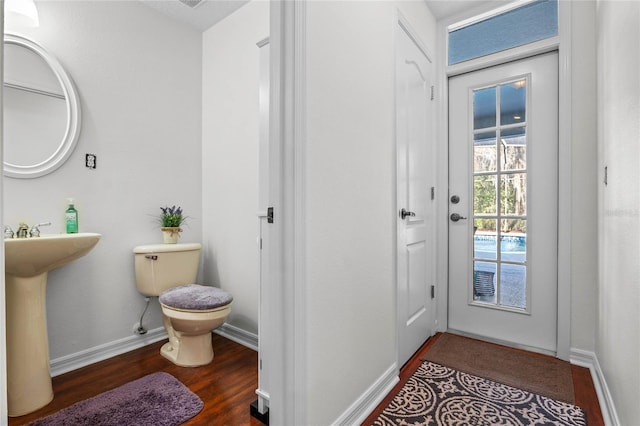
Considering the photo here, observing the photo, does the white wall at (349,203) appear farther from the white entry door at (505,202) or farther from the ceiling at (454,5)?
the white entry door at (505,202)

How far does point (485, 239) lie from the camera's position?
2.41 meters

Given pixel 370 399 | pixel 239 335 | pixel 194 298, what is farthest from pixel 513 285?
pixel 194 298

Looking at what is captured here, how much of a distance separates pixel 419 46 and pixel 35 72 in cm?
233

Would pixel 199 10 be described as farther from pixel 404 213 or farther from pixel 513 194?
pixel 513 194

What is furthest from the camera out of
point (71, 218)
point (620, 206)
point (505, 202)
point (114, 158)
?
point (505, 202)

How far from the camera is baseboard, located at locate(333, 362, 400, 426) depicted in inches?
56.9

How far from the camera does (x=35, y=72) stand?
6.28ft

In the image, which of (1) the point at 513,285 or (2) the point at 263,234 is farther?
(1) the point at 513,285

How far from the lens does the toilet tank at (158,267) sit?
7.30 feet

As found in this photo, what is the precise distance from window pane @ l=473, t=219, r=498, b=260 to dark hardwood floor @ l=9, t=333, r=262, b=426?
174 centimetres

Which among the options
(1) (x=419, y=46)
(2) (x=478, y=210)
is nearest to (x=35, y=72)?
(1) (x=419, y=46)

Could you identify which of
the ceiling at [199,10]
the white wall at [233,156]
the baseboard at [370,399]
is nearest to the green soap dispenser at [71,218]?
the white wall at [233,156]

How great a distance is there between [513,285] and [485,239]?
1.17 ft

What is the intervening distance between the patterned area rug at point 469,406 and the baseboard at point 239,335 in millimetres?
1048
